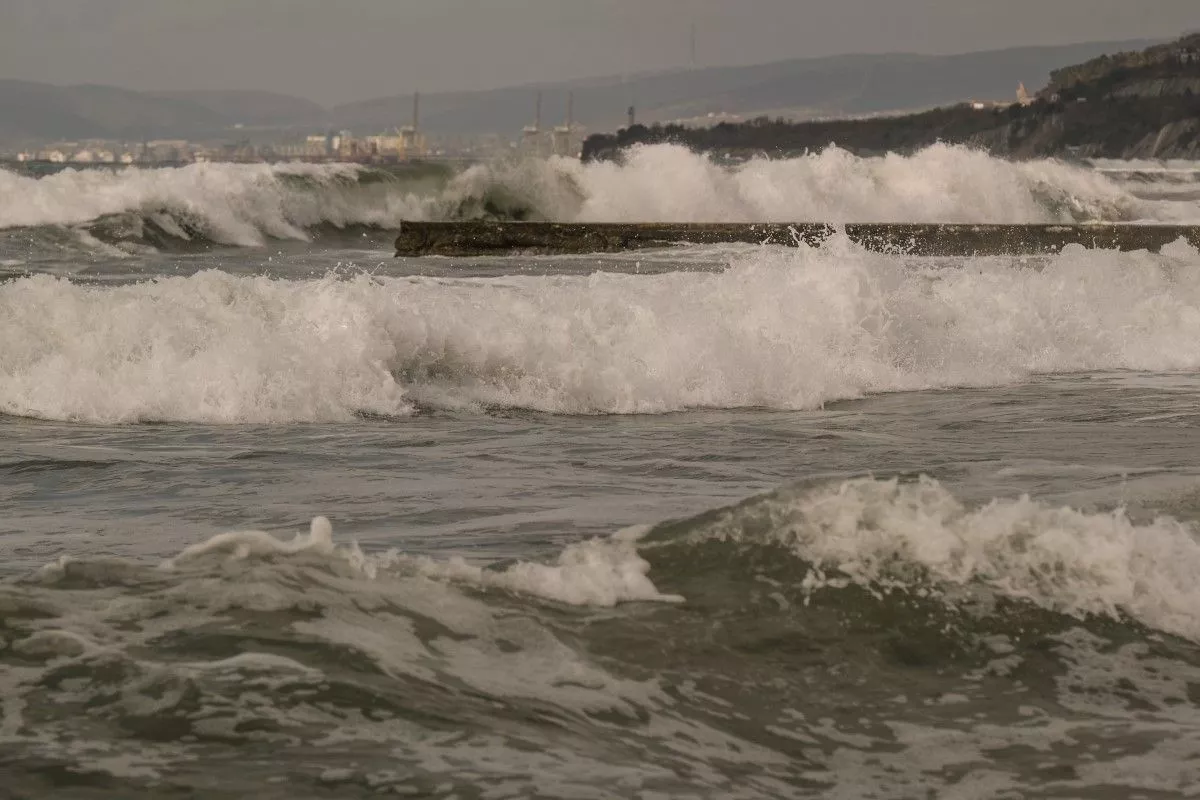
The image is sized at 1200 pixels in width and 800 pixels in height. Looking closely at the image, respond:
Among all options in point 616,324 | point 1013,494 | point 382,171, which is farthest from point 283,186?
point 1013,494

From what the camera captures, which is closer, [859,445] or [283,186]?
[859,445]

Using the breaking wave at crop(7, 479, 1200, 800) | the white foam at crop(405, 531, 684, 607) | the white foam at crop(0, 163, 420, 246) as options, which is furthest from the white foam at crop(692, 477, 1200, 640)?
the white foam at crop(0, 163, 420, 246)

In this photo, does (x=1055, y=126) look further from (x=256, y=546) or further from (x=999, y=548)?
(x=256, y=546)

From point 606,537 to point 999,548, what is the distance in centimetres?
130

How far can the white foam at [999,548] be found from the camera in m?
5.28

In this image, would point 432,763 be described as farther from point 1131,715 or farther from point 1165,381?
point 1165,381

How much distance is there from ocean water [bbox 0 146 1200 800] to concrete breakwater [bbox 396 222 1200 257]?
4.60m

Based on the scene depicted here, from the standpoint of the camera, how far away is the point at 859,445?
29.9 feet

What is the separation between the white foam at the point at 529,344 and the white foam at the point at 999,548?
517 centimetres

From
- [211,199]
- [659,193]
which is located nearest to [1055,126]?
[659,193]

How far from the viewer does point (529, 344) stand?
1206cm

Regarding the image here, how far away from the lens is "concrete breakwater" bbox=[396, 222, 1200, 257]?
20.7 meters

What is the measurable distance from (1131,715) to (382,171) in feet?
120

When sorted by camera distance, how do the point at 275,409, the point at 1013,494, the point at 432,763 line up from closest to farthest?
the point at 432,763 → the point at 1013,494 → the point at 275,409
